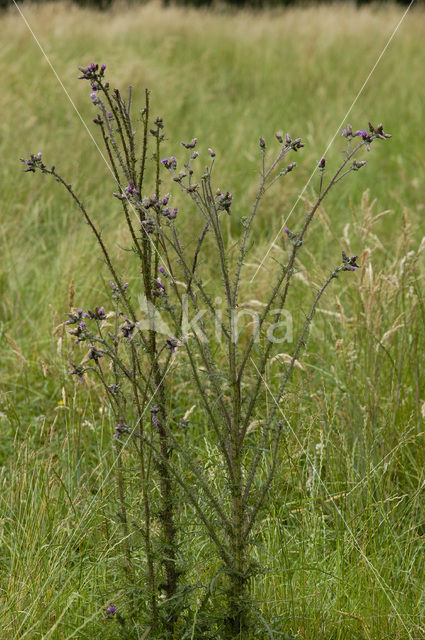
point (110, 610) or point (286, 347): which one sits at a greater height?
point (286, 347)

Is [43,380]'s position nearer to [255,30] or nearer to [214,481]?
[214,481]

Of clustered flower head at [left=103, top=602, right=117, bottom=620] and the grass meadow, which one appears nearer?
clustered flower head at [left=103, top=602, right=117, bottom=620]

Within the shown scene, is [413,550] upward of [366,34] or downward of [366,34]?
downward

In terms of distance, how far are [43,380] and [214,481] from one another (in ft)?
3.16

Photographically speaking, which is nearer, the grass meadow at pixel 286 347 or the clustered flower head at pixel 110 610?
the clustered flower head at pixel 110 610

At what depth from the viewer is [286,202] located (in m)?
4.02

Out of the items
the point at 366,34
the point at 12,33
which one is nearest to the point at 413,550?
the point at 12,33

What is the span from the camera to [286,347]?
2.73m

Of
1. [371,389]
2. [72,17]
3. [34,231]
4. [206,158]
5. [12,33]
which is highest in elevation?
[72,17]

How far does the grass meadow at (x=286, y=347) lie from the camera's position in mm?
1675

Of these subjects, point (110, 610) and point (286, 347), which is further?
point (286, 347)

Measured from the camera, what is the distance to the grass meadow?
1.67m

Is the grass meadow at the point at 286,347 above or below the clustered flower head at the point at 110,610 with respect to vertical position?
above

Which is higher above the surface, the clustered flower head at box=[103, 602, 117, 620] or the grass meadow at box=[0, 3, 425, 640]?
the grass meadow at box=[0, 3, 425, 640]
